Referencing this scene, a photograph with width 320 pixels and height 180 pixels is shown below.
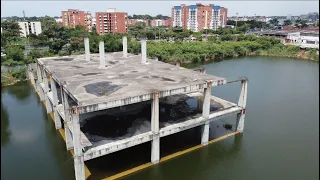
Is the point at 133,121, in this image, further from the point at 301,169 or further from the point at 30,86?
the point at 30,86

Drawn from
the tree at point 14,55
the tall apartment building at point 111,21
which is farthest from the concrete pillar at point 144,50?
the tall apartment building at point 111,21

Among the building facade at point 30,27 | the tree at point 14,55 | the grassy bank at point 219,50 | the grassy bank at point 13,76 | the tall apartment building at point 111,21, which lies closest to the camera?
the grassy bank at point 13,76

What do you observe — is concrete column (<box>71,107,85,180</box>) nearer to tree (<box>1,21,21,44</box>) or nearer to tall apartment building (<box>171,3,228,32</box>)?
tree (<box>1,21,21,44</box>)

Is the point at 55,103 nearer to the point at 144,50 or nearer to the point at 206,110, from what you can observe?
the point at 144,50

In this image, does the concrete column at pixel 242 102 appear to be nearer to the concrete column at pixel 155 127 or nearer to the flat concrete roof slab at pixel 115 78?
the flat concrete roof slab at pixel 115 78

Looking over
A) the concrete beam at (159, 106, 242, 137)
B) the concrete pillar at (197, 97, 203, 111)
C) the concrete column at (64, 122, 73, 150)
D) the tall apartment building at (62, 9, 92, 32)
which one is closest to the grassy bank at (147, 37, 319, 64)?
the concrete pillar at (197, 97, 203, 111)

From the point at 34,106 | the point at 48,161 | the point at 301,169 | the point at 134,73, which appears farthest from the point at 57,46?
the point at 301,169
